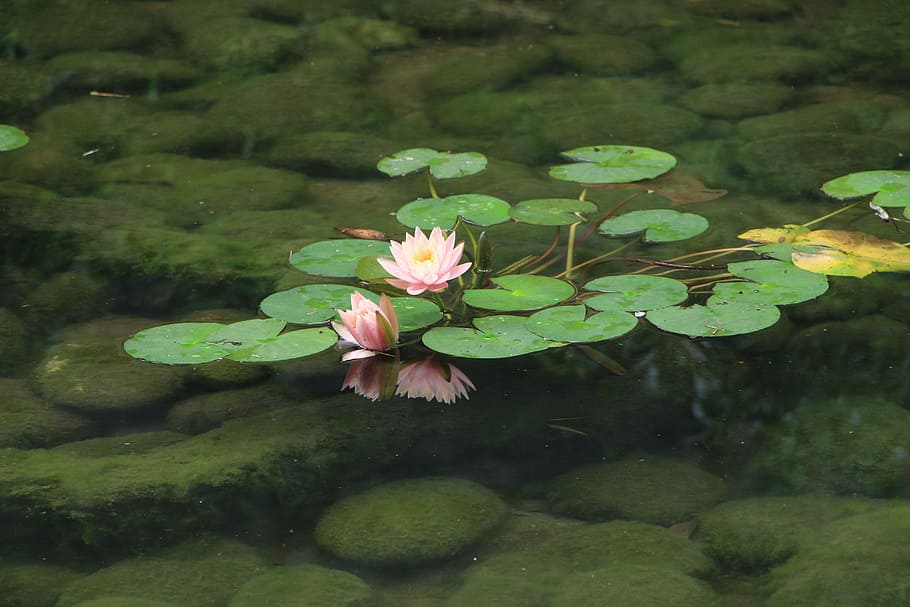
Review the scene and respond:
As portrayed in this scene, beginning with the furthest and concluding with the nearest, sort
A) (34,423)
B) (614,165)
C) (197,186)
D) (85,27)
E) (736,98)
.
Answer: (85,27) → (736,98) → (197,186) → (614,165) → (34,423)

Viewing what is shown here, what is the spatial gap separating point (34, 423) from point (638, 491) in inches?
37.0

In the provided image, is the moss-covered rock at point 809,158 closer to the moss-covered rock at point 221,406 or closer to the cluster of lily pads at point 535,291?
the cluster of lily pads at point 535,291

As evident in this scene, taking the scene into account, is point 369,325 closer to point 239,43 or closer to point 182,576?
point 182,576

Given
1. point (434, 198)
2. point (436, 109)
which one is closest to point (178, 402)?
point (434, 198)

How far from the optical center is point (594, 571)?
1444 millimetres

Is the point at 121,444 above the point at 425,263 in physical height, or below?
below

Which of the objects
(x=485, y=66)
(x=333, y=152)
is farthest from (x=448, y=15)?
(x=333, y=152)

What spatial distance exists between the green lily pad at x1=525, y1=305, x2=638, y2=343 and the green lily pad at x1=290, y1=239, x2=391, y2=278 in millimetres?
382

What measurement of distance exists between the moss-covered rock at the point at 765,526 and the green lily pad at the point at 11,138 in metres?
2.05

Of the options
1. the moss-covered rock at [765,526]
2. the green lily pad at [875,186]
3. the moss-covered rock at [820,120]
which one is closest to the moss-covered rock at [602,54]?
the moss-covered rock at [820,120]

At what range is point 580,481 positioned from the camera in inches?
64.0

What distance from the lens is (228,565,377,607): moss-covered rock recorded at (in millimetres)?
1398

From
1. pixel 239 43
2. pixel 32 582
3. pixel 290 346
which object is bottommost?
pixel 32 582

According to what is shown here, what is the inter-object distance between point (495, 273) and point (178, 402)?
658 millimetres
